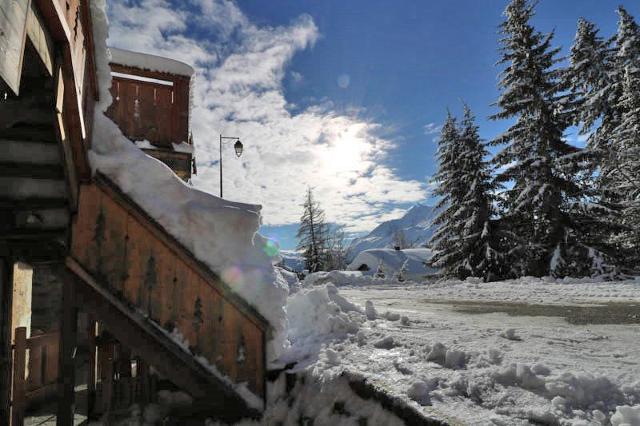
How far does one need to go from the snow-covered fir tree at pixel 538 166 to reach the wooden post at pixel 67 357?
16.1 meters

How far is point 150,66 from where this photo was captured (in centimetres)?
655

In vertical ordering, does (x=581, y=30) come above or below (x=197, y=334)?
above

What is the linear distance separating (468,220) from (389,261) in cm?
2082

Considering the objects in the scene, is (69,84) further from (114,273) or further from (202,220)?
(114,273)

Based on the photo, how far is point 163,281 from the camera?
407 centimetres

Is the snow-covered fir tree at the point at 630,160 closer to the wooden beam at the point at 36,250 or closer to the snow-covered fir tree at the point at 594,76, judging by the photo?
the snow-covered fir tree at the point at 594,76

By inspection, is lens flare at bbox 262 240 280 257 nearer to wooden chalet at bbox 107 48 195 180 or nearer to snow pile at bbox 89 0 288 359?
snow pile at bbox 89 0 288 359

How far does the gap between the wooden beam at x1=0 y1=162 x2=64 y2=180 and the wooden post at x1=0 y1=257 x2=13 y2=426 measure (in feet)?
6.90

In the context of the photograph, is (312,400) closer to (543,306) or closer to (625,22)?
(543,306)

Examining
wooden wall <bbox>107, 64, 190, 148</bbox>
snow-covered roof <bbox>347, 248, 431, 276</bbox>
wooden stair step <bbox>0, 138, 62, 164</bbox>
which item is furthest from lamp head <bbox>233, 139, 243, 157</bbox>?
snow-covered roof <bbox>347, 248, 431, 276</bbox>

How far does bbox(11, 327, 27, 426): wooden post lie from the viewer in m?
4.69

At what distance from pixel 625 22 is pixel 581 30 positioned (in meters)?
1.90

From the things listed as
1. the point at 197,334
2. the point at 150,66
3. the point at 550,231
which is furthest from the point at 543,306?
the point at 550,231

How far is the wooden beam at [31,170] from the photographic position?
12.5ft
